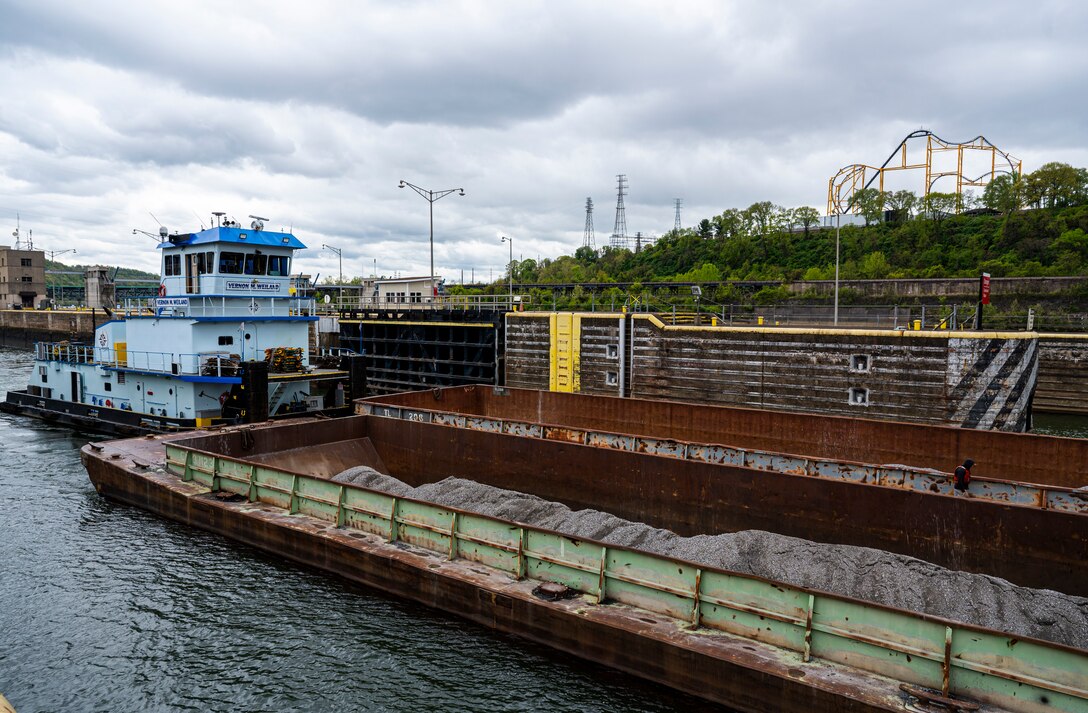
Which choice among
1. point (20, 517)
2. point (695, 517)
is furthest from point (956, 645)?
point (20, 517)

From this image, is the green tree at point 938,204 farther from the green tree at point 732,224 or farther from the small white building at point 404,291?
the small white building at point 404,291

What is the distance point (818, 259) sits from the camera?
2478 inches

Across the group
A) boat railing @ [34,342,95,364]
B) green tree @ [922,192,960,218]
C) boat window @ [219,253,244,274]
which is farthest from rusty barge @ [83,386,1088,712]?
green tree @ [922,192,960,218]

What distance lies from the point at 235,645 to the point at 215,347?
14.4 m

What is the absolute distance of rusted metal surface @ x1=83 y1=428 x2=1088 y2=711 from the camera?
6.91m

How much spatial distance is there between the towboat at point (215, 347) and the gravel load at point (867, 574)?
1222cm

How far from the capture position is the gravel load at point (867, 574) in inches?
333

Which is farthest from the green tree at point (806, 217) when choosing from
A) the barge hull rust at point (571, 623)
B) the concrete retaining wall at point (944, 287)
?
the barge hull rust at point (571, 623)

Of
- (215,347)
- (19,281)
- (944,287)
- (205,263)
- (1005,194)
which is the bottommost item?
(215,347)

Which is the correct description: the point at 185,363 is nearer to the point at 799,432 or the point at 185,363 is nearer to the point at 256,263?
the point at 256,263

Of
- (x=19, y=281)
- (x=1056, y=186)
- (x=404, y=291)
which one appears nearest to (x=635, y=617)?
(x=404, y=291)

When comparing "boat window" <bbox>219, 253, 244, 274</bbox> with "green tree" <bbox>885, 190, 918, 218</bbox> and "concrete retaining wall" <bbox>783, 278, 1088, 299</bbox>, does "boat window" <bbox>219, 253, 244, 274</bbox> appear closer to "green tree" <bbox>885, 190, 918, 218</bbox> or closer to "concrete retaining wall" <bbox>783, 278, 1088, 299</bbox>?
"concrete retaining wall" <bbox>783, 278, 1088, 299</bbox>

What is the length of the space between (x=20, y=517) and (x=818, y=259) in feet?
206

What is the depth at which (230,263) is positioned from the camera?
71.8 feet
